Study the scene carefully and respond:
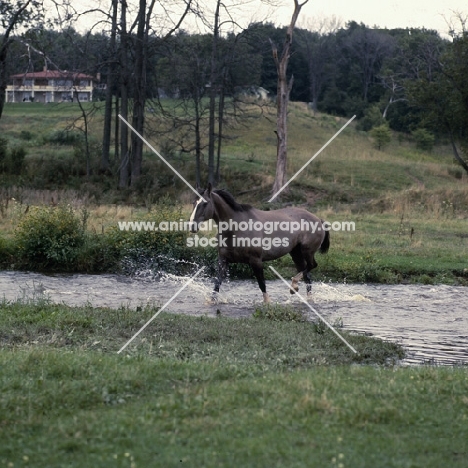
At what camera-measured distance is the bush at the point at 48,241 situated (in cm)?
1825

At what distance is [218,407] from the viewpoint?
716 centimetres

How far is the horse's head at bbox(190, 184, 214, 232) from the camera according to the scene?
14.2m

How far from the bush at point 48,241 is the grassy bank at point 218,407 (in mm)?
7948

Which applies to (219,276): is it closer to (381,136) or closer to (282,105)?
(282,105)

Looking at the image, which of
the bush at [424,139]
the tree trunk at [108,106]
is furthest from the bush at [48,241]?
the bush at [424,139]

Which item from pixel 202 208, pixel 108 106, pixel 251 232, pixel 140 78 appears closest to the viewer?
pixel 202 208

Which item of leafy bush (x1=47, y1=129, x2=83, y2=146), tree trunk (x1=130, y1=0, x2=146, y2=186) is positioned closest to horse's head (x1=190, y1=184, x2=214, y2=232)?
tree trunk (x1=130, y1=0, x2=146, y2=186)

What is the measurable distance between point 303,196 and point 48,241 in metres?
18.7

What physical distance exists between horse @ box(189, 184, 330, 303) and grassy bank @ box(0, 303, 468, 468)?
4581mm

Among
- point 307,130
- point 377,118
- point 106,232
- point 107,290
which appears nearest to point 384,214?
Answer: point 106,232

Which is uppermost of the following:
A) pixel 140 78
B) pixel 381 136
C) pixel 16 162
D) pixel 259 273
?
pixel 140 78

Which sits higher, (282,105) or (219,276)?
(282,105)

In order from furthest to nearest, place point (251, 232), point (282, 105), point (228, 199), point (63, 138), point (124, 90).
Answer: point (63, 138)
point (124, 90)
point (282, 105)
point (251, 232)
point (228, 199)

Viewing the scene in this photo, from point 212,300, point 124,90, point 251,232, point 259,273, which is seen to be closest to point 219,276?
point 212,300
